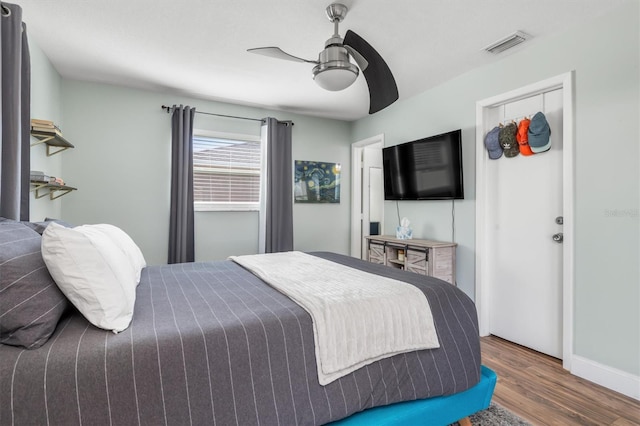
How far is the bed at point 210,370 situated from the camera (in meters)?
0.94

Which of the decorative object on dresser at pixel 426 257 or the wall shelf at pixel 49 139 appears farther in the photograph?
the decorative object on dresser at pixel 426 257

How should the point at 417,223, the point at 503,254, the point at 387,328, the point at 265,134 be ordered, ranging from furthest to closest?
the point at 265,134
the point at 417,223
the point at 503,254
the point at 387,328

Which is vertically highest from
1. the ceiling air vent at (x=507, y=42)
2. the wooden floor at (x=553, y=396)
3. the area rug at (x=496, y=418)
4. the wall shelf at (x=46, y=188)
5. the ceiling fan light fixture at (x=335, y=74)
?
the ceiling air vent at (x=507, y=42)

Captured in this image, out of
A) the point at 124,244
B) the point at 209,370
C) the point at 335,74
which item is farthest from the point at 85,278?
the point at 335,74

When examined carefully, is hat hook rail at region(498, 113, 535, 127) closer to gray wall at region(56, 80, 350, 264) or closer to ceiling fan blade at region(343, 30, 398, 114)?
ceiling fan blade at region(343, 30, 398, 114)

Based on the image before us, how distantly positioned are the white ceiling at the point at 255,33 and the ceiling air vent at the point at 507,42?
49 mm

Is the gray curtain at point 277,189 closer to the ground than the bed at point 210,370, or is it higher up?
higher up

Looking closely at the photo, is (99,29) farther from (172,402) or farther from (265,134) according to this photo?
(172,402)

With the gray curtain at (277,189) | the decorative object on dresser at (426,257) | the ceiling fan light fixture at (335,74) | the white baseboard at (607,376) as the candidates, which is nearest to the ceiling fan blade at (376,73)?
the ceiling fan light fixture at (335,74)

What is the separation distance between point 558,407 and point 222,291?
2069 mm

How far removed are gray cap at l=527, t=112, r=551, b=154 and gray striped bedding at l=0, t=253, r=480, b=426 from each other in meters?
1.79

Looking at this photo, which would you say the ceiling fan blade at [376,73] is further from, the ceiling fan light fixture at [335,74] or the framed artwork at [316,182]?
the framed artwork at [316,182]

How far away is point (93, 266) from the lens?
1.17m

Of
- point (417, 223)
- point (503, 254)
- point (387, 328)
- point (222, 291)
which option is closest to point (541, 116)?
point (503, 254)
